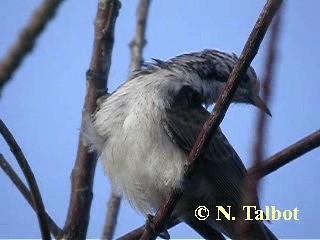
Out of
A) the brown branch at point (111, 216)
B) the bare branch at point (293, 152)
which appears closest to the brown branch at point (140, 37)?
the brown branch at point (111, 216)

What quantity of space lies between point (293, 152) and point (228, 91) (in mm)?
778

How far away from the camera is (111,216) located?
3.36m

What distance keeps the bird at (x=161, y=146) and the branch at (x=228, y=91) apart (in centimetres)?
49

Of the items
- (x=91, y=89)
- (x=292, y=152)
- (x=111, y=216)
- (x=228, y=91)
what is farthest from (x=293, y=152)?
(x=111, y=216)

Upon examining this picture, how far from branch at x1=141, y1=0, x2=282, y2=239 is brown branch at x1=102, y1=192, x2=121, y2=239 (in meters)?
0.56

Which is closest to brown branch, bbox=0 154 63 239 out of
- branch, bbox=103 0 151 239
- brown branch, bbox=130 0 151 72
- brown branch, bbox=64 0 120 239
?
brown branch, bbox=64 0 120 239

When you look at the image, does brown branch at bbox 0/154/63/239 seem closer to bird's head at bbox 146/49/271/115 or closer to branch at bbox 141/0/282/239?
branch at bbox 141/0/282/239

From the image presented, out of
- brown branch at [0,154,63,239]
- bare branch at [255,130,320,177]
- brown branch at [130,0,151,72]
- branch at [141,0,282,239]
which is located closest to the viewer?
branch at [141,0,282,239]

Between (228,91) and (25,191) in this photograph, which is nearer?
(228,91)

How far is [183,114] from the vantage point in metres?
3.57

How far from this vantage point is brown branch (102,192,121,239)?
10.6 ft

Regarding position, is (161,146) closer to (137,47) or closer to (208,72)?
(137,47)

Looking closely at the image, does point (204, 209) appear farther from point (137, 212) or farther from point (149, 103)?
point (149, 103)

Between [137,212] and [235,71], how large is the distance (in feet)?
6.60
